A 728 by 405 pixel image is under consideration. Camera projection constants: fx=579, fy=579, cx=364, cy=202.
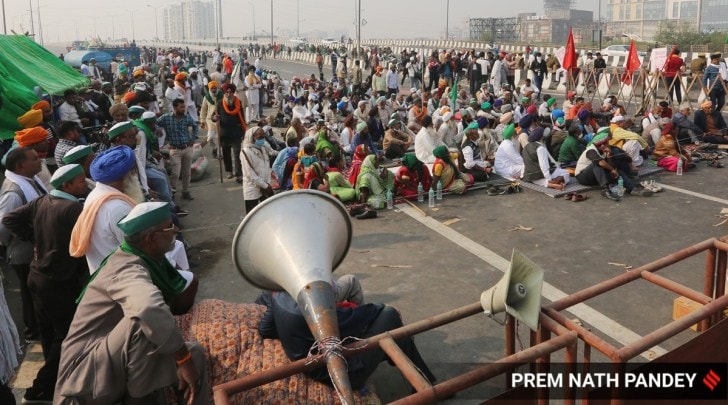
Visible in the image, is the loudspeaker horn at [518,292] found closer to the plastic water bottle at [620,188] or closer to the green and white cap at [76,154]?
the green and white cap at [76,154]

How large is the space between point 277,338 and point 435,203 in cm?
579

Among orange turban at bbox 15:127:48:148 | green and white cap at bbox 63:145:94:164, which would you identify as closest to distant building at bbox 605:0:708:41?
orange turban at bbox 15:127:48:148

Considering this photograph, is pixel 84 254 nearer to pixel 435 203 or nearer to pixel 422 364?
pixel 422 364

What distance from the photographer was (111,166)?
446cm

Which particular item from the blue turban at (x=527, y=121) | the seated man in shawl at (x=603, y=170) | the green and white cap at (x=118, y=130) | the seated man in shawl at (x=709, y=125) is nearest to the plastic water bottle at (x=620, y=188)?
the seated man in shawl at (x=603, y=170)

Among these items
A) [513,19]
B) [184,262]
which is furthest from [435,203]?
[513,19]

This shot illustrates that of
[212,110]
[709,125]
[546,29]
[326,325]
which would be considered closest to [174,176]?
[212,110]

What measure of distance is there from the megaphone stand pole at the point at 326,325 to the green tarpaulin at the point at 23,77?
8816mm

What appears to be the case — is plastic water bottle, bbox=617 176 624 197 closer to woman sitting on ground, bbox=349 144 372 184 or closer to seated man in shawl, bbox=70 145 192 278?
woman sitting on ground, bbox=349 144 372 184

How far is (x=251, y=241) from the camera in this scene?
3342 mm

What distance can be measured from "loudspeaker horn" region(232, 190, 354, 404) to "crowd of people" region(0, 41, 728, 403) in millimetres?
463

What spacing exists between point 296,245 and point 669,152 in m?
10.8

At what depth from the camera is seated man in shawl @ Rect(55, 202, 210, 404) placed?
3025 millimetres

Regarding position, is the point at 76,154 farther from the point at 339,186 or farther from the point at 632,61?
the point at 632,61
